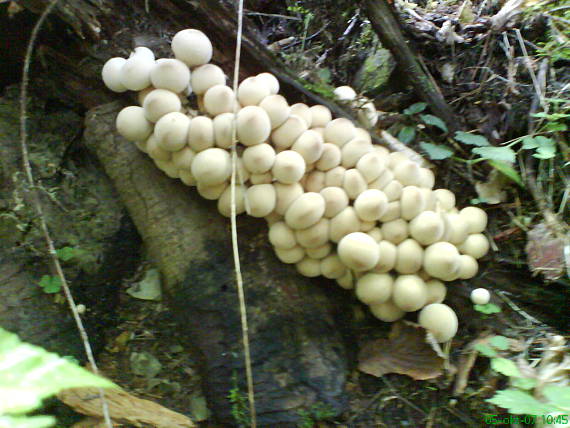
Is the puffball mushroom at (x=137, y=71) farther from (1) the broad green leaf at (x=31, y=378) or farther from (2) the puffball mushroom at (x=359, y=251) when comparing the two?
(1) the broad green leaf at (x=31, y=378)

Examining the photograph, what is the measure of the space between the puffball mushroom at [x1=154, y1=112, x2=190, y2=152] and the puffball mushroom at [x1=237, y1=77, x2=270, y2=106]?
0.71 ft

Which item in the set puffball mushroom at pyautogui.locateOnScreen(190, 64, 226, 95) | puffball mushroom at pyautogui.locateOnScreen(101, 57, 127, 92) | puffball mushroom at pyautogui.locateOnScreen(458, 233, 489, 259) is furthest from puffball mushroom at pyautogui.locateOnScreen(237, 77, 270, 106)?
puffball mushroom at pyautogui.locateOnScreen(458, 233, 489, 259)

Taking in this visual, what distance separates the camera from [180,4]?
76.3 inches

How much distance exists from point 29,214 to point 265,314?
1.05 m

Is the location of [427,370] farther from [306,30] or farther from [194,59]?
[306,30]

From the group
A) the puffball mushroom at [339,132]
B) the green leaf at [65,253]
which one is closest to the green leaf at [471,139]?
the puffball mushroom at [339,132]

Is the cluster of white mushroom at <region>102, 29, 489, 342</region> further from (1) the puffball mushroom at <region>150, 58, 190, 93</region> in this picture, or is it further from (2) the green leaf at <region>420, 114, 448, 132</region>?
(2) the green leaf at <region>420, 114, 448, 132</region>

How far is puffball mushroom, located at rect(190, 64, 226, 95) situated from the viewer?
1735 mm

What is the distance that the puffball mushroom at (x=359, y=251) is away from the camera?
161cm

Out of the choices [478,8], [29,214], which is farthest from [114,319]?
[478,8]

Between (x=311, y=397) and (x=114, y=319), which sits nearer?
(x=311, y=397)

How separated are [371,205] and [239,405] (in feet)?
2.77

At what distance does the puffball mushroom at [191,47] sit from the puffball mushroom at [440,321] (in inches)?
48.9

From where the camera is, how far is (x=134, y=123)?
1735mm
